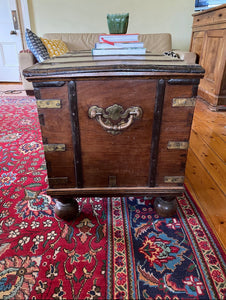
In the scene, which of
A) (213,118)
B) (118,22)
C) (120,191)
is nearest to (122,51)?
(118,22)

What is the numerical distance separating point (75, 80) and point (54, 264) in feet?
2.05

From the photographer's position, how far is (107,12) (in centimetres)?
341

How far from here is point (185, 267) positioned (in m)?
0.76

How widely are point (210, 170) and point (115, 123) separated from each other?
825 millimetres

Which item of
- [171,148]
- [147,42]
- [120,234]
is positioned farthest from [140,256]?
[147,42]

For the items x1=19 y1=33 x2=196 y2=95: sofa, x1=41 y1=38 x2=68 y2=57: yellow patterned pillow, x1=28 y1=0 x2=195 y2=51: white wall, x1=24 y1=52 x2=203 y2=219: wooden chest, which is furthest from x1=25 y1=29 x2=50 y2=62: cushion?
x1=24 y1=52 x2=203 y2=219: wooden chest

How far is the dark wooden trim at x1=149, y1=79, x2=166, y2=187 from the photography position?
0.76 metres

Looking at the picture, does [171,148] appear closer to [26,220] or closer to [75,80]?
[75,80]

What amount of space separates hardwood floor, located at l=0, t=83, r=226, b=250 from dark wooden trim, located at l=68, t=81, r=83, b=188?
0.59m

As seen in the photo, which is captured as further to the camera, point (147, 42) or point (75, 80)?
point (147, 42)

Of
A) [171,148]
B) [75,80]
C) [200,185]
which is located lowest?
[200,185]

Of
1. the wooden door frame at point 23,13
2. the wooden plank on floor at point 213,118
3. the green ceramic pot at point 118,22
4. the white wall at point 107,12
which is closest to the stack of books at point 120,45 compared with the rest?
the green ceramic pot at point 118,22

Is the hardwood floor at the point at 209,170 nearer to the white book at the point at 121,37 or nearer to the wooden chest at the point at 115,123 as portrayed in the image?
the wooden chest at the point at 115,123

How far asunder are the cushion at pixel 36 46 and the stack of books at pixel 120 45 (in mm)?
1574
